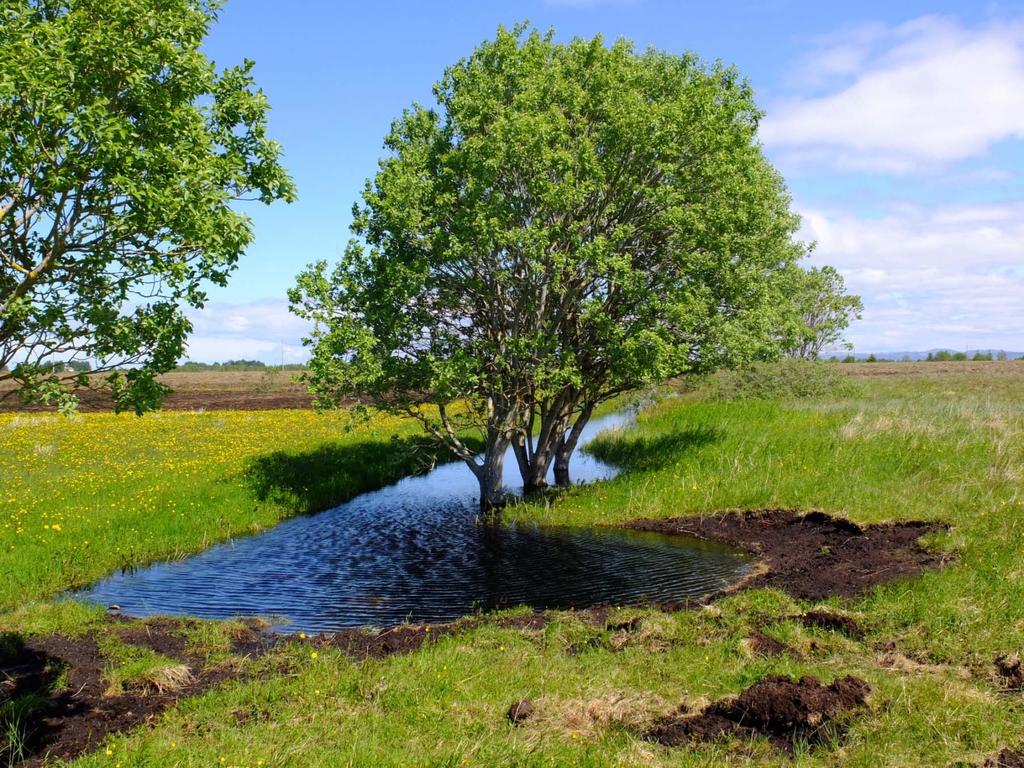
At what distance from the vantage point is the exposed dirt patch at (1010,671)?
1035 cm

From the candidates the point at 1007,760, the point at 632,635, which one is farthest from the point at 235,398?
the point at 1007,760

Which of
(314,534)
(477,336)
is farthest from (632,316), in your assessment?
(314,534)

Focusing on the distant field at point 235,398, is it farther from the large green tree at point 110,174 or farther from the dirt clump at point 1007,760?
the dirt clump at point 1007,760

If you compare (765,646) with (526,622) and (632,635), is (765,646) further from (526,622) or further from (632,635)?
(526,622)

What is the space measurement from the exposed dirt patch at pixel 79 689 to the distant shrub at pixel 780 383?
33755 millimetres

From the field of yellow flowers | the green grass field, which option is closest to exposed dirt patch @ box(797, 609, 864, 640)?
the green grass field

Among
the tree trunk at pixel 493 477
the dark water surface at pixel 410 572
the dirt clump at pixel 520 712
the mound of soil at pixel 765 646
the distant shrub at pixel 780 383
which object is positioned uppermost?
the distant shrub at pixel 780 383

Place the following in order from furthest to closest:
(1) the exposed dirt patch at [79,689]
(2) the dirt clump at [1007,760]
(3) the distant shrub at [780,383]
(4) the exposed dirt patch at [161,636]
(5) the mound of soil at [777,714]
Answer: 1. (3) the distant shrub at [780,383]
2. (4) the exposed dirt patch at [161,636]
3. (1) the exposed dirt patch at [79,689]
4. (5) the mound of soil at [777,714]
5. (2) the dirt clump at [1007,760]

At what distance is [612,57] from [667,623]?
1963cm

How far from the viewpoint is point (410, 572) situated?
20516mm

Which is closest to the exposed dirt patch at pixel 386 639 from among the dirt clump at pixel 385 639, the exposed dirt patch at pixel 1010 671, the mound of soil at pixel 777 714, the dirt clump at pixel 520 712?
the dirt clump at pixel 385 639

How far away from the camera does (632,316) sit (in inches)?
1043

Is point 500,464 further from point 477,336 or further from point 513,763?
point 513,763

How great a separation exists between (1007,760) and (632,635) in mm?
6084
